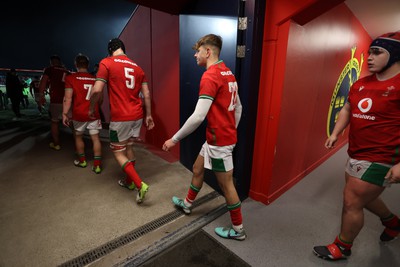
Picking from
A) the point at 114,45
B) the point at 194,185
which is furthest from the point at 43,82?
the point at 194,185

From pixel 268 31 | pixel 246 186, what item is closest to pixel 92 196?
pixel 246 186

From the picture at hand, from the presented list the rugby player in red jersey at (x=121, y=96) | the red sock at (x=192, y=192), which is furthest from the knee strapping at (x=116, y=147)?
the red sock at (x=192, y=192)

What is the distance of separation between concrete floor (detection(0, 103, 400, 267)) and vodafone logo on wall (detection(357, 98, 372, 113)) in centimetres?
120

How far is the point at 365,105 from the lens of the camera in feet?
4.58

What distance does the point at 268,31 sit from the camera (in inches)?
79.3

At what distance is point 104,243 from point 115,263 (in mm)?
251

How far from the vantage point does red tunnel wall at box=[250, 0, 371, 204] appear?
6.61 ft

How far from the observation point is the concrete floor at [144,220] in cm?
164

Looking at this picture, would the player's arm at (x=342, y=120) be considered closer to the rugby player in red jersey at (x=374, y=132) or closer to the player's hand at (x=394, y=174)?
the rugby player in red jersey at (x=374, y=132)

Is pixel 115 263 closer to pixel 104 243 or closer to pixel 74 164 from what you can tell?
pixel 104 243

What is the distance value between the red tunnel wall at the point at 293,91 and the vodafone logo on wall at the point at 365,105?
2.44 ft

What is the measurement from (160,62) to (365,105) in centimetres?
305

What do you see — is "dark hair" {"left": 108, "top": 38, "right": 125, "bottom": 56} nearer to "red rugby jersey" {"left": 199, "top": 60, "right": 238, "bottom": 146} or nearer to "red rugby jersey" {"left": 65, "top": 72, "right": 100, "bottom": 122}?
"red rugby jersey" {"left": 65, "top": 72, "right": 100, "bottom": 122}

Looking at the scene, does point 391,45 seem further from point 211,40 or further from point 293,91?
point 211,40
